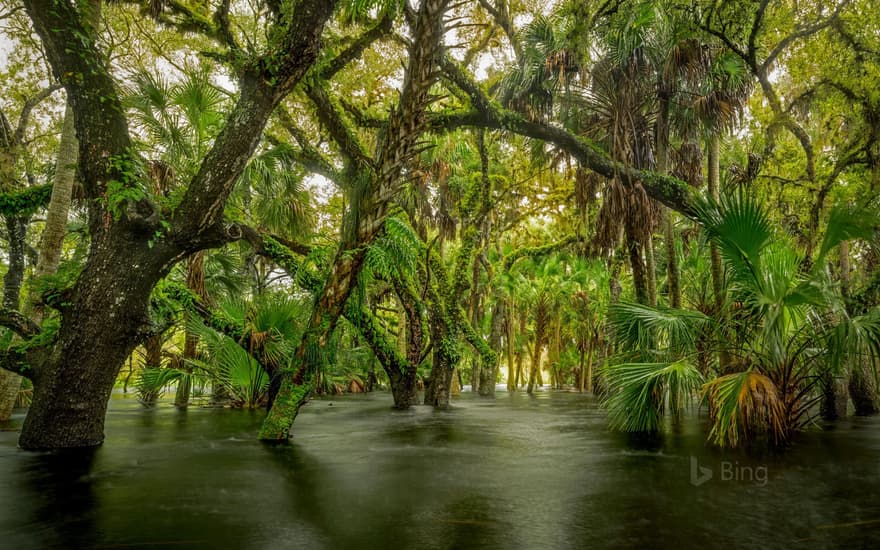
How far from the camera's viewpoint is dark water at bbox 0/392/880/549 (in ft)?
9.84

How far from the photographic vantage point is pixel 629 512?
139 inches

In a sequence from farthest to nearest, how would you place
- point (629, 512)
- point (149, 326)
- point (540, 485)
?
point (149, 326) < point (540, 485) < point (629, 512)

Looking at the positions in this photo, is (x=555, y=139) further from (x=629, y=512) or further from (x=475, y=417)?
(x=629, y=512)

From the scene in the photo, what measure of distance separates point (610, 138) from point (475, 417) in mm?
6857

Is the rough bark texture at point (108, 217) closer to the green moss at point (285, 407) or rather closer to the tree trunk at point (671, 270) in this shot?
the green moss at point (285, 407)

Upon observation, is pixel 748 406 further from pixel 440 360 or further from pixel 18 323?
pixel 18 323

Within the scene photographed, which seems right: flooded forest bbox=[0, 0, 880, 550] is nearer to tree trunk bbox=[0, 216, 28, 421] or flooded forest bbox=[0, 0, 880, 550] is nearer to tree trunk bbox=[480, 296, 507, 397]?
tree trunk bbox=[0, 216, 28, 421]

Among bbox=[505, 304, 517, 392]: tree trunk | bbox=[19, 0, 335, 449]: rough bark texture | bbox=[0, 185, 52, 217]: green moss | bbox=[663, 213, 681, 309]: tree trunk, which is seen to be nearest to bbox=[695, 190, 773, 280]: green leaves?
bbox=[663, 213, 681, 309]: tree trunk

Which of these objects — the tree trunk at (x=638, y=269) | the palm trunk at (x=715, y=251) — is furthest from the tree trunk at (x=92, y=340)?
the palm trunk at (x=715, y=251)

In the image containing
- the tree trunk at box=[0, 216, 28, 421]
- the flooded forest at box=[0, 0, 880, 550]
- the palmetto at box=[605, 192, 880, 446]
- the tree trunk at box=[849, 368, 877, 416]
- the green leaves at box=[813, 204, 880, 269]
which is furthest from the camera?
the tree trunk at box=[849, 368, 877, 416]

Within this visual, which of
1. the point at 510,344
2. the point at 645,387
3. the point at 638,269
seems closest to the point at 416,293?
the point at 638,269

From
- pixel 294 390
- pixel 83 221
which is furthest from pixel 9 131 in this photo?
pixel 294 390

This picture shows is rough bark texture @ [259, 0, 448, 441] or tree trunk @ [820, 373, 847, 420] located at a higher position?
rough bark texture @ [259, 0, 448, 441]

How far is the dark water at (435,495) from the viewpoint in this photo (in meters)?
3.00
